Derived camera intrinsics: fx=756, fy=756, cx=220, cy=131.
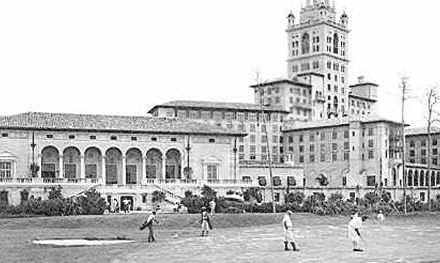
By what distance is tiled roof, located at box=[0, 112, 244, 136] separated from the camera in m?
78.2

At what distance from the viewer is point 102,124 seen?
266ft

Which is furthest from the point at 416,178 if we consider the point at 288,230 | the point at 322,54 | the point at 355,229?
the point at 288,230

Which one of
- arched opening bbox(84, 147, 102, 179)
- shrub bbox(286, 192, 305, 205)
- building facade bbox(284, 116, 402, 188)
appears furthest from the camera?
building facade bbox(284, 116, 402, 188)

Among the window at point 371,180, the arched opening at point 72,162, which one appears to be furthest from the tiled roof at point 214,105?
the arched opening at point 72,162

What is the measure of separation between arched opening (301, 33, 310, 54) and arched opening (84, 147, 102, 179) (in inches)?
3011

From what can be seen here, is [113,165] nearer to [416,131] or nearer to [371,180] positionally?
[371,180]

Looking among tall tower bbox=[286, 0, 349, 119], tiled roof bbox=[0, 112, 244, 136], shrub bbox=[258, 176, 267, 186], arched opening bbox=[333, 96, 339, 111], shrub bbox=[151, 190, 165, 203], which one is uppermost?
tall tower bbox=[286, 0, 349, 119]

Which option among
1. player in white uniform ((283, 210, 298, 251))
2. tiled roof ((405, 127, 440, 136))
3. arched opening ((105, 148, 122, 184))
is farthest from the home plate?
tiled roof ((405, 127, 440, 136))

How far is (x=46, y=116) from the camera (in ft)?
267

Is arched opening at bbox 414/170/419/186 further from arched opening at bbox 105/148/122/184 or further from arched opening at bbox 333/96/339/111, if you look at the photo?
arched opening at bbox 105/148/122/184

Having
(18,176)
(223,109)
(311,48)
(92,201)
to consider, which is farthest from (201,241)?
(311,48)

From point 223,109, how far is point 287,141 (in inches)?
500

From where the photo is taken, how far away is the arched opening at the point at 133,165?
270ft

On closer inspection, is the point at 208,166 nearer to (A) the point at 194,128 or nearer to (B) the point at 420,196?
(A) the point at 194,128
